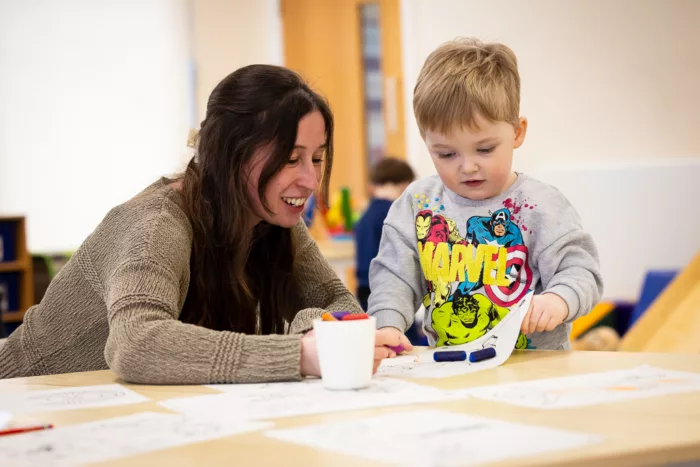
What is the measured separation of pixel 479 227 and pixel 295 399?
604 mm

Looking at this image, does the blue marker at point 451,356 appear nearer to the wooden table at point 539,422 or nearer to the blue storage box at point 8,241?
the wooden table at point 539,422

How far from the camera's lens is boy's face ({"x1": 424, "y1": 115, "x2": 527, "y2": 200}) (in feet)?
5.08

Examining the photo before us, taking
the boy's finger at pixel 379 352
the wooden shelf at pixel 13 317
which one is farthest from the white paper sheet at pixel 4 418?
the wooden shelf at pixel 13 317

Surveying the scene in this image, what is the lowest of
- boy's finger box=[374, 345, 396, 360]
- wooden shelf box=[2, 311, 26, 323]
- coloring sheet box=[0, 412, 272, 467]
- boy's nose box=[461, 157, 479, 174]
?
wooden shelf box=[2, 311, 26, 323]

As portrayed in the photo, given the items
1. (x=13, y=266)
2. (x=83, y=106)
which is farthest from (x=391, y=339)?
(x=83, y=106)

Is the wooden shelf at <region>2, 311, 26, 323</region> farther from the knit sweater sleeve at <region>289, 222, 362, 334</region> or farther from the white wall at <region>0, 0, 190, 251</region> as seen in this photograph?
the knit sweater sleeve at <region>289, 222, 362, 334</region>

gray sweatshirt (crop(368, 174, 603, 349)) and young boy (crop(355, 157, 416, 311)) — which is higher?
gray sweatshirt (crop(368, 174, 603, 349))

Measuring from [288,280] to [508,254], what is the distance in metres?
0.42

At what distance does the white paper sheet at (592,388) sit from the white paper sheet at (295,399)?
7 cm

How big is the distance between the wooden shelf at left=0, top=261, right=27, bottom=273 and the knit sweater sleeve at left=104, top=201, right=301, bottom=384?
4.06m

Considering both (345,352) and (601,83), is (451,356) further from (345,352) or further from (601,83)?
(601,83)

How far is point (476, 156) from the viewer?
1.56 meters

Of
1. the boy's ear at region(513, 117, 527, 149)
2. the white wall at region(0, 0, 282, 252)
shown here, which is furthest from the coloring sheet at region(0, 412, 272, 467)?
the white wall at region(0, 0, 282, 252)

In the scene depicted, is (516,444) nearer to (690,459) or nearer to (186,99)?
(690,459)
